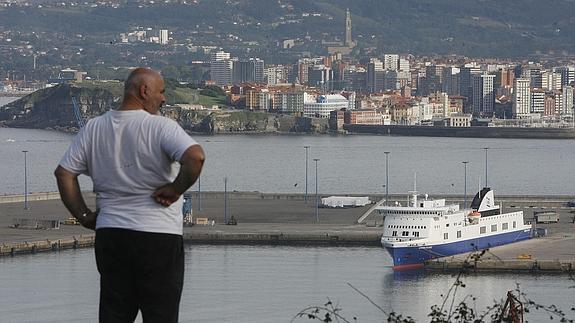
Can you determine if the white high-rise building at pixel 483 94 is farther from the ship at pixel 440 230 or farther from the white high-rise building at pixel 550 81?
the ship at pixel 440 230

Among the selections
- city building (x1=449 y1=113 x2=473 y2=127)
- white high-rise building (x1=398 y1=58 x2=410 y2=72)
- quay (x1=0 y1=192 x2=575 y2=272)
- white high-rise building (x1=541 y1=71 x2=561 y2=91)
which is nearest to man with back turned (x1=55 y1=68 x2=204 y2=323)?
quay (x1=0 y1=192 x2=575 y2=272)

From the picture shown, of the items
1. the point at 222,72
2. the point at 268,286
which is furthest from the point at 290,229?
the point at 222,72

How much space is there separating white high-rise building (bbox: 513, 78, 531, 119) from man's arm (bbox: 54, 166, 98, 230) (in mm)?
88425

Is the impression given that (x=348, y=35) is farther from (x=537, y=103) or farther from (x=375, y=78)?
(x=537, y=103)

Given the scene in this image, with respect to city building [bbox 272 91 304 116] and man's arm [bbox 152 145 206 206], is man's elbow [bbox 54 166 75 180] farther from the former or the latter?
city building [bbox 272 91 304 116]

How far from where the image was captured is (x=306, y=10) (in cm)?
17925

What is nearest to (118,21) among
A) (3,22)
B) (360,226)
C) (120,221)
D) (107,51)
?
(3,22)

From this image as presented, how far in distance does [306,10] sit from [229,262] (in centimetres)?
16042

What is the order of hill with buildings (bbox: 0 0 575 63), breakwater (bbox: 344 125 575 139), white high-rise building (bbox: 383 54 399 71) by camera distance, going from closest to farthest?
breakwater (bbox: 344 125 575 139), white high-rise building (bbox: 383 54 399 71), hill with buildings (bbox: 0 0 575 63)

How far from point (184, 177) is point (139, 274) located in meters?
0.25

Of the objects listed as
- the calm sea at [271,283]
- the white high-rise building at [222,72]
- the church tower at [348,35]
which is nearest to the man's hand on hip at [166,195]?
the calm sea at [271,283]

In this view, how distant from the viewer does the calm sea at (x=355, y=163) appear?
38.6 m

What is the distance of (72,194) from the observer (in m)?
3.70

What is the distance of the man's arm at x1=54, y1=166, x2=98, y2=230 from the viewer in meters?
3.68
